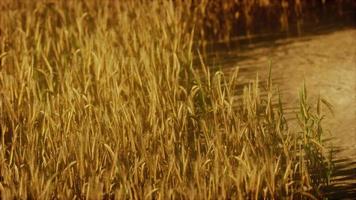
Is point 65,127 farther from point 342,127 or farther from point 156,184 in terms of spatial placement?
point 342,127

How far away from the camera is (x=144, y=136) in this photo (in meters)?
2.83

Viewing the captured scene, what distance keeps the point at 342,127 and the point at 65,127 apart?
1.11 m

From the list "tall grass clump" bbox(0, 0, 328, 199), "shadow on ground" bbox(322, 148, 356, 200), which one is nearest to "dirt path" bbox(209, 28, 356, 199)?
"shadow on ground" bbox(322, 148, 356, 200)

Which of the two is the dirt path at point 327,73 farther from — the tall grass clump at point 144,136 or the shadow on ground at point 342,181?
the tall grass clump at point 144,136

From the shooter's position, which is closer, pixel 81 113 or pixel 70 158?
pixel 70 158

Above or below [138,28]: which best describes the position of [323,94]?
below

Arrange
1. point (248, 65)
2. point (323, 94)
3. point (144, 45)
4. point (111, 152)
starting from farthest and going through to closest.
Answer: point (248, 65)
point (144, 45)
point (323, 94)
point (111, 152)

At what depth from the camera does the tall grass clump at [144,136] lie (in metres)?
2.51

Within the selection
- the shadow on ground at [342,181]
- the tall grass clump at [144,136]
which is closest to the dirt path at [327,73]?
the shadow on ground at [342,181]

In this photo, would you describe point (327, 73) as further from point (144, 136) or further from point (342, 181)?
point (144, 136)

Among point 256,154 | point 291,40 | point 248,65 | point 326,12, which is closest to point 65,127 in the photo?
point 256,154

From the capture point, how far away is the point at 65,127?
9.40 ft

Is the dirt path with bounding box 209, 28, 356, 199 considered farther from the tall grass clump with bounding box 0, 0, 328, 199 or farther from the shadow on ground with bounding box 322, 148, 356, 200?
the tall grass clump with bounding box 0, 0, 328, 199

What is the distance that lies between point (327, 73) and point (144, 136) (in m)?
1.36
